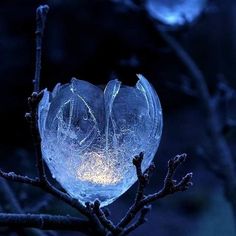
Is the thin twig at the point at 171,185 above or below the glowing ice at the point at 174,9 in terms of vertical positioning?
above

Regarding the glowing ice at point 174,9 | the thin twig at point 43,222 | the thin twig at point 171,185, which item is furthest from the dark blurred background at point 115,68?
the thin twig at point 171,185

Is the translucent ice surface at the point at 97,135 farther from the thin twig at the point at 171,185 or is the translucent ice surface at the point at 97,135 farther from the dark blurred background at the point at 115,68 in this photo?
the dark blurred background at the point at 115,68

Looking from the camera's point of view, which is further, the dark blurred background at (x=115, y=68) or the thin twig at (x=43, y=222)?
the dark blurred background at (x=115, y=68)

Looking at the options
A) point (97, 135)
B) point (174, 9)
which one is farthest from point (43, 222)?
point (174, 9)

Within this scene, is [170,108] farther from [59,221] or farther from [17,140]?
[59,221]

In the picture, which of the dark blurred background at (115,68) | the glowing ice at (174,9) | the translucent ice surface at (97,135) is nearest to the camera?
the translucent ice surface at (97,135)

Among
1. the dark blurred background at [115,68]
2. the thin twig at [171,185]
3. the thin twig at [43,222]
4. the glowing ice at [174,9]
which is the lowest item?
the dark blurred background at [115,68]

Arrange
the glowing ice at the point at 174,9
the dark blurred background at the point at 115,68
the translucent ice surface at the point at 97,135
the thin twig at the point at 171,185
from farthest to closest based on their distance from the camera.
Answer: the dark blurred background at the point at 115,68, the glowing ice at the point at 174,9, the translucent ice surface at the point at 97,135, the thin twig at the point at 171,185
